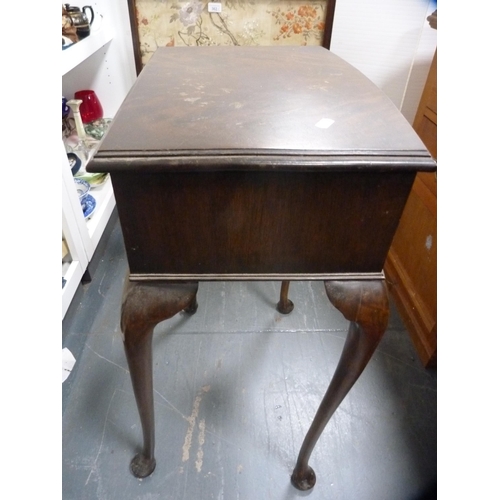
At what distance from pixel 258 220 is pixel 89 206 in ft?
3.31

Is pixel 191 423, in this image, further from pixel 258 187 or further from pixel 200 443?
pixel 258 187

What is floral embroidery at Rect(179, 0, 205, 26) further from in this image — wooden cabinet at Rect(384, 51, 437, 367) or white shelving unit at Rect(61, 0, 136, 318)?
wooden cabinet at Rect(384, 51, 437, 367)

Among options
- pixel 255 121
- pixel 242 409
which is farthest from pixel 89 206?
pixel 255 121

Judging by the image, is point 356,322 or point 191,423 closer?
point 356,322

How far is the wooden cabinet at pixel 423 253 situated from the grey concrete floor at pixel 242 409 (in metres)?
0.06

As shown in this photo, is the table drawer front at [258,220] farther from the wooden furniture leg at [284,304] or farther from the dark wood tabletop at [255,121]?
the wooden furniture leg at [284,304]

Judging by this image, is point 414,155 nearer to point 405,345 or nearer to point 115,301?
point 405,345

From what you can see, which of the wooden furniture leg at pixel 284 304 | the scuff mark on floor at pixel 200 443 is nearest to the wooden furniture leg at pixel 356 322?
the scuff mark on floor at pixel 200 443

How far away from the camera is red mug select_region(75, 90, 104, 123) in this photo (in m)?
1.45

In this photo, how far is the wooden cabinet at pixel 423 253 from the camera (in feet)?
3.47

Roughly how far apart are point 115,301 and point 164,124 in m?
0.89

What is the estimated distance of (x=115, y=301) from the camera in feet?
4.02

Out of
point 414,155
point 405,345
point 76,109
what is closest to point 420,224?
point 405,345

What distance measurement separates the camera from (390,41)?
4.42ft
